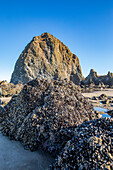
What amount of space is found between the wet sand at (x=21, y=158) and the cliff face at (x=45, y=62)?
62.1m

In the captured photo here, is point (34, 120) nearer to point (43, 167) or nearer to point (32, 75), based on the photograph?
point (43, 167)

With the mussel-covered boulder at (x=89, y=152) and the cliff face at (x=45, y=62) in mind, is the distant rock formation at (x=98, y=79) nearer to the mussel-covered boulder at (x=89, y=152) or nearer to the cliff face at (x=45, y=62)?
the cliff face at (x=45, y=62)

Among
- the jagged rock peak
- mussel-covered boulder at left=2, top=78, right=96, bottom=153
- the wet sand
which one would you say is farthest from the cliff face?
the wet sand

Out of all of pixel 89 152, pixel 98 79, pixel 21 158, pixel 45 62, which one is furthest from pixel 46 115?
pixel 45 62

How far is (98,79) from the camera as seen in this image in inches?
1895

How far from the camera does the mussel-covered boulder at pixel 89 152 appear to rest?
1.58 metres

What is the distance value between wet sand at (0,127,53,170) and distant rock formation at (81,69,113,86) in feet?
142

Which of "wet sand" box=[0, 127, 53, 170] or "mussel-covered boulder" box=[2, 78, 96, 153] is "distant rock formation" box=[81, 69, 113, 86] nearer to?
"mussel-covered boulder" box=[2, 78, 96, 153]

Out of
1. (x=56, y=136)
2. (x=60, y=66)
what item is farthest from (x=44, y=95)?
(x=60, y=66)

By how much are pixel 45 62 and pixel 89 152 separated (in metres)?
75.1

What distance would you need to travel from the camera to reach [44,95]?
354 centimetres

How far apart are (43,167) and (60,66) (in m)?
81.0

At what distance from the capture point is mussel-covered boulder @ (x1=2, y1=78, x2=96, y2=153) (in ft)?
8.14

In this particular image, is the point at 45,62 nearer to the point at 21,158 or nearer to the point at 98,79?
the point at 98,79
